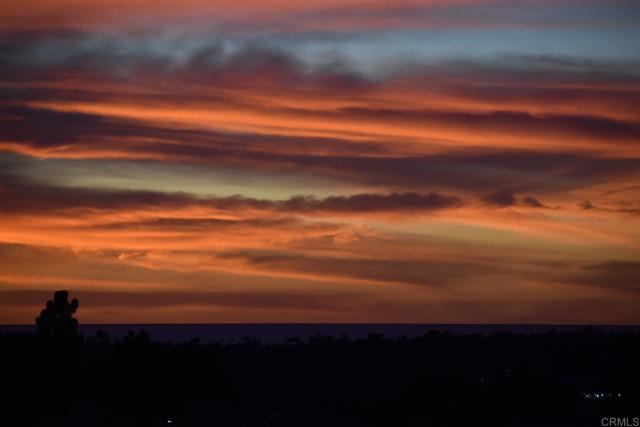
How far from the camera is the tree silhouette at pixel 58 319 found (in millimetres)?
Result: 71938

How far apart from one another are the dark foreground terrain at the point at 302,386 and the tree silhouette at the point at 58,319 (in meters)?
0.91

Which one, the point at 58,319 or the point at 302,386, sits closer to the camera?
the point at 58,319

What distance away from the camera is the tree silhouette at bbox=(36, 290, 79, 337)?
71938mm

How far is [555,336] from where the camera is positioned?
156375 mm

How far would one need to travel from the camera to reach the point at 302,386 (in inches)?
4011

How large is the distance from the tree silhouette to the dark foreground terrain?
912 mm

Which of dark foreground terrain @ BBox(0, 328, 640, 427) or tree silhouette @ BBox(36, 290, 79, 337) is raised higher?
tree silhouette @ BBox(36, 290, 79, 337)

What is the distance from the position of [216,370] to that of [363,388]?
21.7 metres

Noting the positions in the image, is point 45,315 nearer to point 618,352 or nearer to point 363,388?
point 363,388

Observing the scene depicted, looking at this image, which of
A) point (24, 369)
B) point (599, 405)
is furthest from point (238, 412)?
point (599, 405)

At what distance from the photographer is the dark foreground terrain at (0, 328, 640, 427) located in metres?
71.1

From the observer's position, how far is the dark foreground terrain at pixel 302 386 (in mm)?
71125

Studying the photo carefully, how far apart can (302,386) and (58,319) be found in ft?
114

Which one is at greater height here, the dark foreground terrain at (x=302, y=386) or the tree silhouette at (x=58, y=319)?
the tree silhouette at (x=58, y=319)
